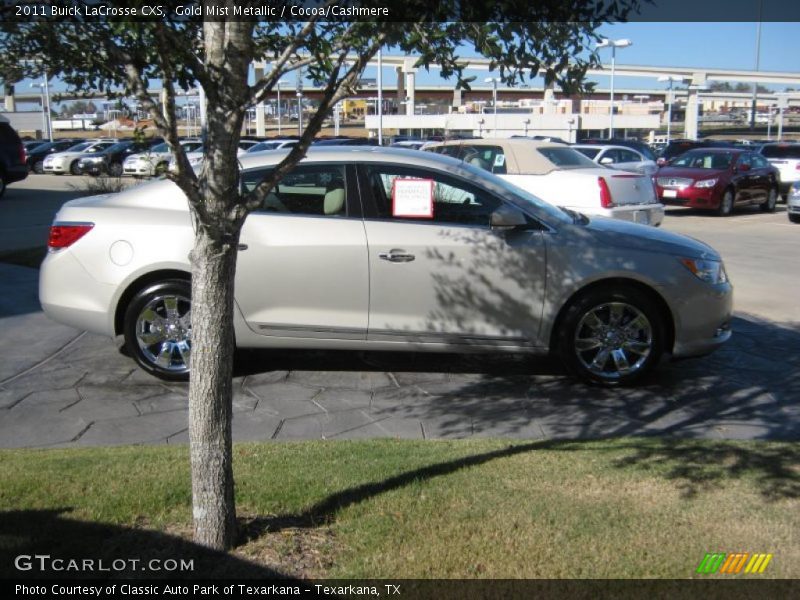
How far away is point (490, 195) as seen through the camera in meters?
6.19

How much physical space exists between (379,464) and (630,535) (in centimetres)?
139

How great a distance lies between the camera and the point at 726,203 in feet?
68.1

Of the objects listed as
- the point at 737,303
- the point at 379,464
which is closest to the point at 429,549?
the point at 379,464

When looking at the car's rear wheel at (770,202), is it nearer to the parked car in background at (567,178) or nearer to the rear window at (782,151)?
the rear window at (782,151)

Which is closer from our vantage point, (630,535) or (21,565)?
(21,565)

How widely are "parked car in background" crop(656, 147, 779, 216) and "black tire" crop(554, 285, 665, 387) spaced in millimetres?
15437

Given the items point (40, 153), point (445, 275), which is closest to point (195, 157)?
point (445, 275)

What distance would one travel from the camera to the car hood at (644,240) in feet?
20.3

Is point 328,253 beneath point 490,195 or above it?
beneath

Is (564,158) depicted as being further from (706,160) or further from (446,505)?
(446,505)

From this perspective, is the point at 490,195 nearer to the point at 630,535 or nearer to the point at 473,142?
the point at 630,535

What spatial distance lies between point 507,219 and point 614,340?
4.01 feet

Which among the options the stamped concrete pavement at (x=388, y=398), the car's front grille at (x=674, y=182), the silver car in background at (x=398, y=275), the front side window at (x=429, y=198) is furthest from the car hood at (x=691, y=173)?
the front side window at (x=429, y=198)

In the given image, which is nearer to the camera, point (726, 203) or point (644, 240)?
point (644, 240)
